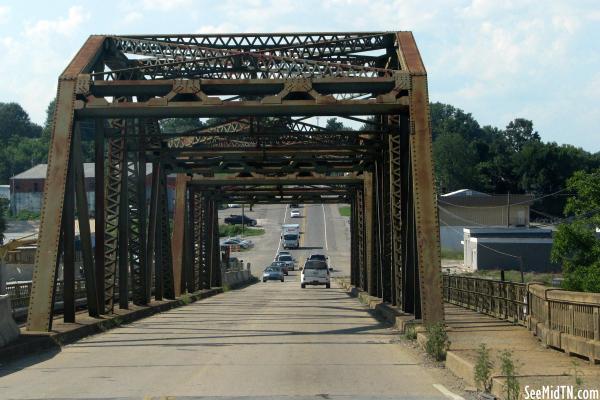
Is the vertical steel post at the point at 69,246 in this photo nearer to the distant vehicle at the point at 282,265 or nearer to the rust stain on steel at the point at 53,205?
the rust stain on steel at the point at 53,205

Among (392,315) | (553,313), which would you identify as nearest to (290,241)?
(392,315)

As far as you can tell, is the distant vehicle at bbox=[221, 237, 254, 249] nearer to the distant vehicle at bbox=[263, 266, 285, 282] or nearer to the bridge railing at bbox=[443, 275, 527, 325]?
the distant vehicle at bbox=[263, 266, 285, 282]

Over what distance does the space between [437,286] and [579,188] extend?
32.9 m

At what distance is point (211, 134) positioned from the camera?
105ft

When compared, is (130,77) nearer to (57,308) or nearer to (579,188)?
(57,308)

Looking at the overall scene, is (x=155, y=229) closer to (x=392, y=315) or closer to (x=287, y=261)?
(x=392, y=315)

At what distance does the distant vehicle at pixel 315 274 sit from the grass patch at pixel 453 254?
29.3 meters

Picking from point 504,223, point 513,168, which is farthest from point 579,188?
point 513,168

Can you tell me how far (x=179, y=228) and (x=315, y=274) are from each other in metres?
16.3

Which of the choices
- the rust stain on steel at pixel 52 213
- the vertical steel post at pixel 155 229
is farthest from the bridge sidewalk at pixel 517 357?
the vertical steel post at pixel 155 229

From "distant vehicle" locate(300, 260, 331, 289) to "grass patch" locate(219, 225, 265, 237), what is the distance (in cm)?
7202

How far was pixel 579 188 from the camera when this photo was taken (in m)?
51.2

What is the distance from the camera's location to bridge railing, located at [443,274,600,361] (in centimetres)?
1387

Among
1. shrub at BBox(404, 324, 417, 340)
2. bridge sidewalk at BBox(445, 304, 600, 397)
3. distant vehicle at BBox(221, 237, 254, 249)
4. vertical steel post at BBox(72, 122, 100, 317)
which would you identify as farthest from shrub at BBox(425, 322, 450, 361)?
distant vehicle at BBox(221, 237, 254, 249)
